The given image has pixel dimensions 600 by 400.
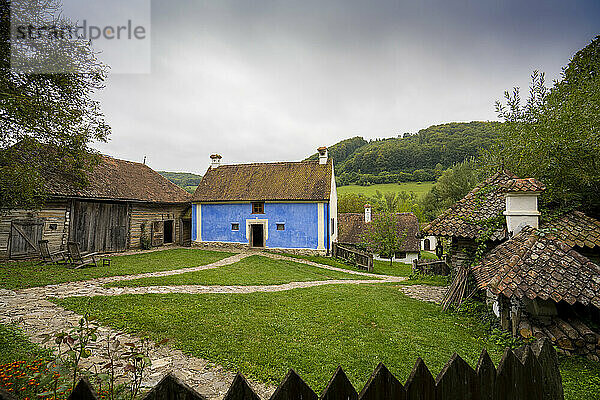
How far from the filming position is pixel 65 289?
8.97m

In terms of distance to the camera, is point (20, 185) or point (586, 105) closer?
point (586, 105)

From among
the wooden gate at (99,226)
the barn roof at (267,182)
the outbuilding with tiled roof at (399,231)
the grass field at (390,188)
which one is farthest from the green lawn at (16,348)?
the grass field at (390,188)

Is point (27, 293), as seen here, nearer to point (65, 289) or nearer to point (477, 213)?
point (65, 289)

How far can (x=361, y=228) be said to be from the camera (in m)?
28.8

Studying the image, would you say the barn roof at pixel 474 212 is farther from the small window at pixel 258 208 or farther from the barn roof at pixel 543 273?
the small window at pixel 258 208

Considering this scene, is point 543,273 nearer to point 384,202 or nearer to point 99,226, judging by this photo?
point 99,226

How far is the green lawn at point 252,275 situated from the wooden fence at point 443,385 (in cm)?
986

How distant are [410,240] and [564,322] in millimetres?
23801

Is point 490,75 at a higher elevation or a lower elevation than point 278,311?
higher

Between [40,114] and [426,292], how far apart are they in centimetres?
1325

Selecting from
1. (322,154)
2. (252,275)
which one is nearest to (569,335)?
(252,275)

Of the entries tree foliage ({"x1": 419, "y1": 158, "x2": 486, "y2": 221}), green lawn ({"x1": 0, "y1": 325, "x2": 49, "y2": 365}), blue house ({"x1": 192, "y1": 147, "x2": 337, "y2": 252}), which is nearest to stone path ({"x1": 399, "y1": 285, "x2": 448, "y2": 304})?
green lawn ({"x1": 0, "y1": 325, "x2": 49, "y2": 365})

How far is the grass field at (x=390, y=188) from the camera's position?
51312 mm

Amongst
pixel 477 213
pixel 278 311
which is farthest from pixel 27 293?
pixel 477 213
